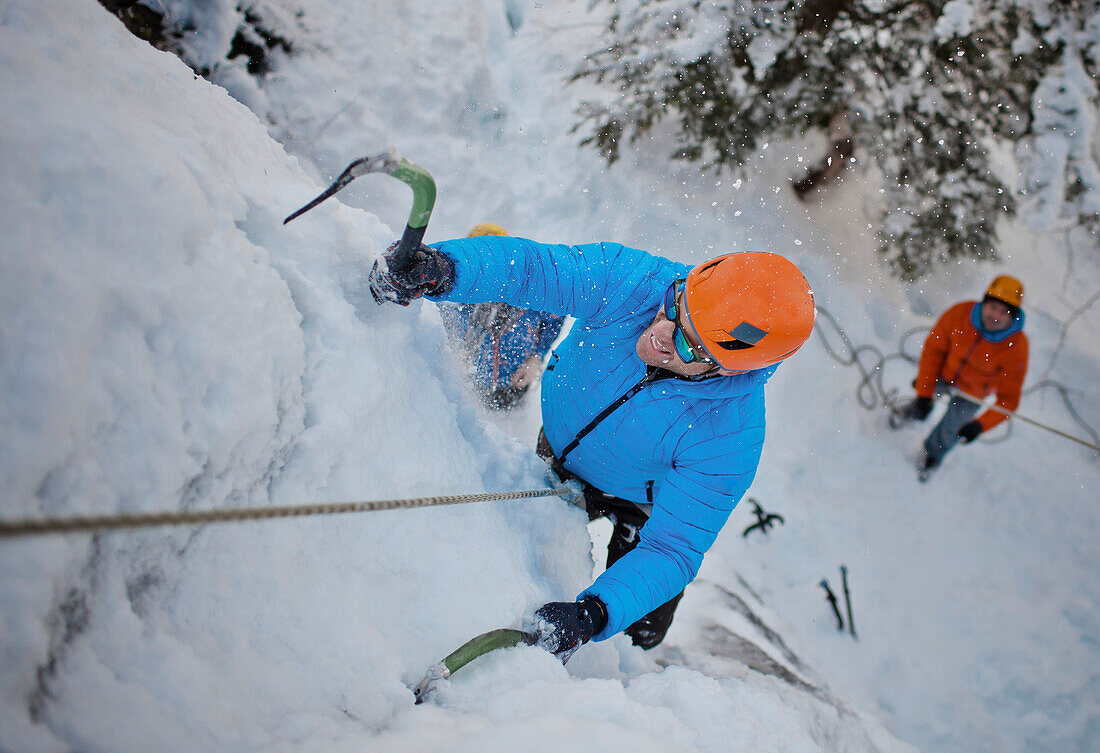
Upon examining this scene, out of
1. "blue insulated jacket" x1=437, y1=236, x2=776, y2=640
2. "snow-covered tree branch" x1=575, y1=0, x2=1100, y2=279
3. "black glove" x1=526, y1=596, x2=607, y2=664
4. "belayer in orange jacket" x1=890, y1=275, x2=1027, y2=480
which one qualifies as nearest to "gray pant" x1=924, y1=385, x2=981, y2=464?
"belayer in orange jacket" x1=890, y1=275, x2=1027, y2=480

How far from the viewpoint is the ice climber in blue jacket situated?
1.81 meters

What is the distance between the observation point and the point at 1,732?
0.80 meters

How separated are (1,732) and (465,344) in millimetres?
2433

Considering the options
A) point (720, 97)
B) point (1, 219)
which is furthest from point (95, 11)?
point (720, 97)

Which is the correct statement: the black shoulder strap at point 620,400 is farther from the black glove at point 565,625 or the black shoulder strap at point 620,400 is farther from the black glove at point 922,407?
the black glove at point 922,407

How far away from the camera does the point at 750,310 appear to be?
180 centimetres

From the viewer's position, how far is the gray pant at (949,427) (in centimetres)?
526

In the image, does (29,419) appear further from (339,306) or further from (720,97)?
(720,97)

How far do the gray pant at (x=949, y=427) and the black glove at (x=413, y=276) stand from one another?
17.9 feet

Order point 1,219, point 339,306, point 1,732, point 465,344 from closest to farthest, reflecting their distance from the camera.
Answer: point 1,732 → point 1,219 → point 339,306 → point 465,344

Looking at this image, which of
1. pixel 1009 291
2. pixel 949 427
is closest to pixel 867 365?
pixel 949 427

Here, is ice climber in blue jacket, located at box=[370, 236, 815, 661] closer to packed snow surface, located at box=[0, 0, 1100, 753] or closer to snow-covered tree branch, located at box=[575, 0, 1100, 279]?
packed snow surface, located at box=[0, 0, 1100, 753]

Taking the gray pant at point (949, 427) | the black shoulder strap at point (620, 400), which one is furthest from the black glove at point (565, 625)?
the gray pant at point (949, 427)

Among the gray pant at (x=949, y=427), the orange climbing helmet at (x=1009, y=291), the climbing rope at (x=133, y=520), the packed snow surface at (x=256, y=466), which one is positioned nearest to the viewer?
the climbing rope at (x=133, y=520)
